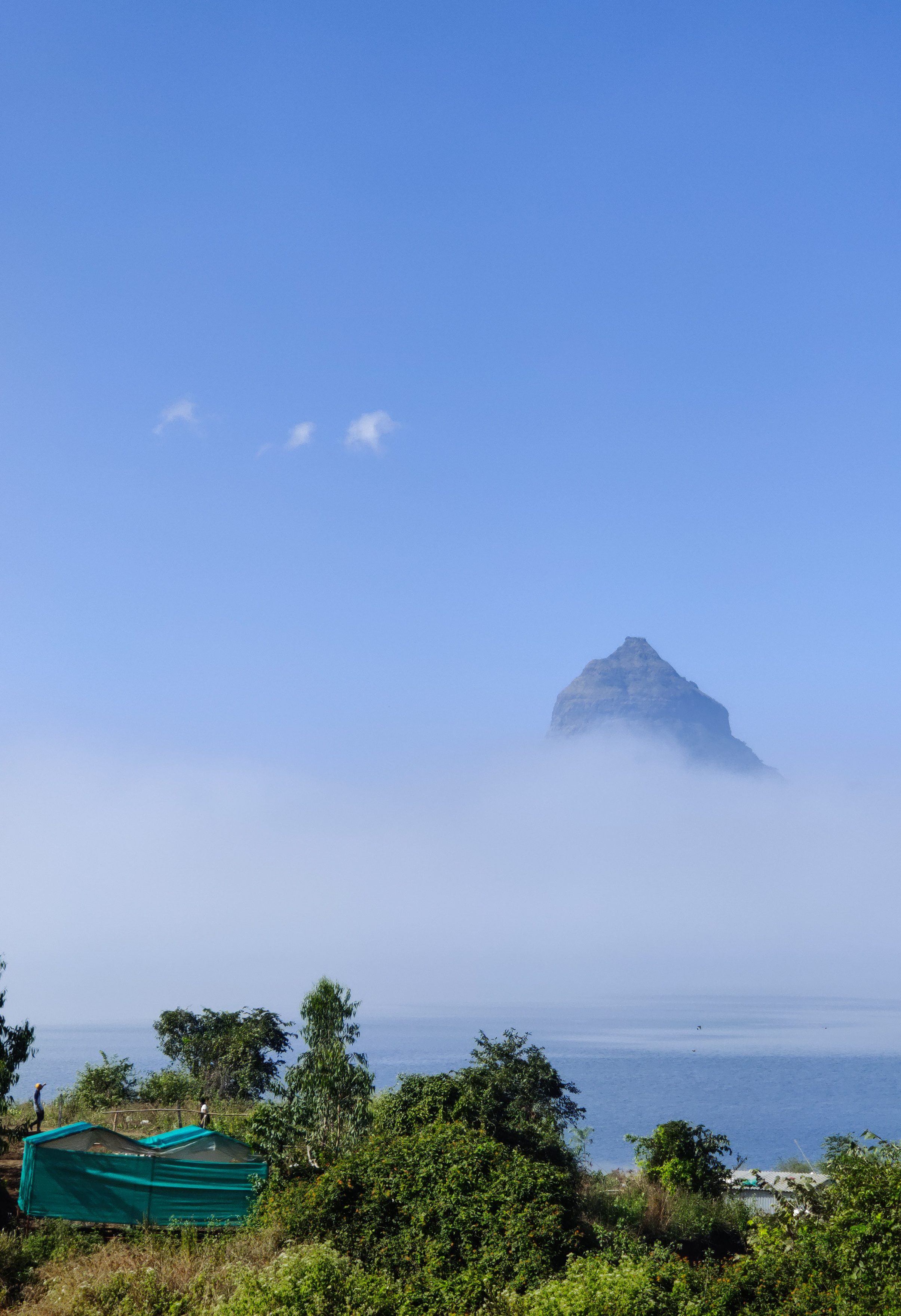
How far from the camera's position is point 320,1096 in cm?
2584

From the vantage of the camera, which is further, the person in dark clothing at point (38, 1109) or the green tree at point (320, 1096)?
the person in dark clothing at point (38, 1109)

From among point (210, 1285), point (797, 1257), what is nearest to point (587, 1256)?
point (797, 1257)

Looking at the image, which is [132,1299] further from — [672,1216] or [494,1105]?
[672,1216]

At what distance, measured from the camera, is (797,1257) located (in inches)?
590

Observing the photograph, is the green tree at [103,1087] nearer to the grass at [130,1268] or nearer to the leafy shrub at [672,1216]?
the leafy shrub at [672,1216]

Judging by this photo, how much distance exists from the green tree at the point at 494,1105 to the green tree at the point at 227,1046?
2394 centimetres

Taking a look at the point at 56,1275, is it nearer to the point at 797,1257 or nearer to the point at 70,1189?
the point at 70,1189

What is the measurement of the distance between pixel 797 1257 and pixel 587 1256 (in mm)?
3357

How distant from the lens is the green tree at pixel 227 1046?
2308 inches

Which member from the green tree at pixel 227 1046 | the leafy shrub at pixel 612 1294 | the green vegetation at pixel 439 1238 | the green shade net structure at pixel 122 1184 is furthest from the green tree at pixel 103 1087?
the leafy shrub at pixel 612 1294

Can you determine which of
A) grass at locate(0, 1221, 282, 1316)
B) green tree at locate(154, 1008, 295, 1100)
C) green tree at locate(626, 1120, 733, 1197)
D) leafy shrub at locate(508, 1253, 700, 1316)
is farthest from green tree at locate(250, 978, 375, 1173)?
green tree at locate(154, 1008, 295, 1100)

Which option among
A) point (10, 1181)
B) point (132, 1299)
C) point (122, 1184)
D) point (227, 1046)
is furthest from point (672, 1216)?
point (227, 1046)

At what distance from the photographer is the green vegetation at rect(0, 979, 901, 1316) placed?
47.2 ft

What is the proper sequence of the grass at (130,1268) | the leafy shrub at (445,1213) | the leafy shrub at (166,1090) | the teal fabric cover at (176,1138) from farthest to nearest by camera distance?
1. the leafy shrub at (166,1090)
2. the teal fabric cover at (176,1138)
3. the leafy shrub at (445,1213)
4. the grass at (130,1268)
